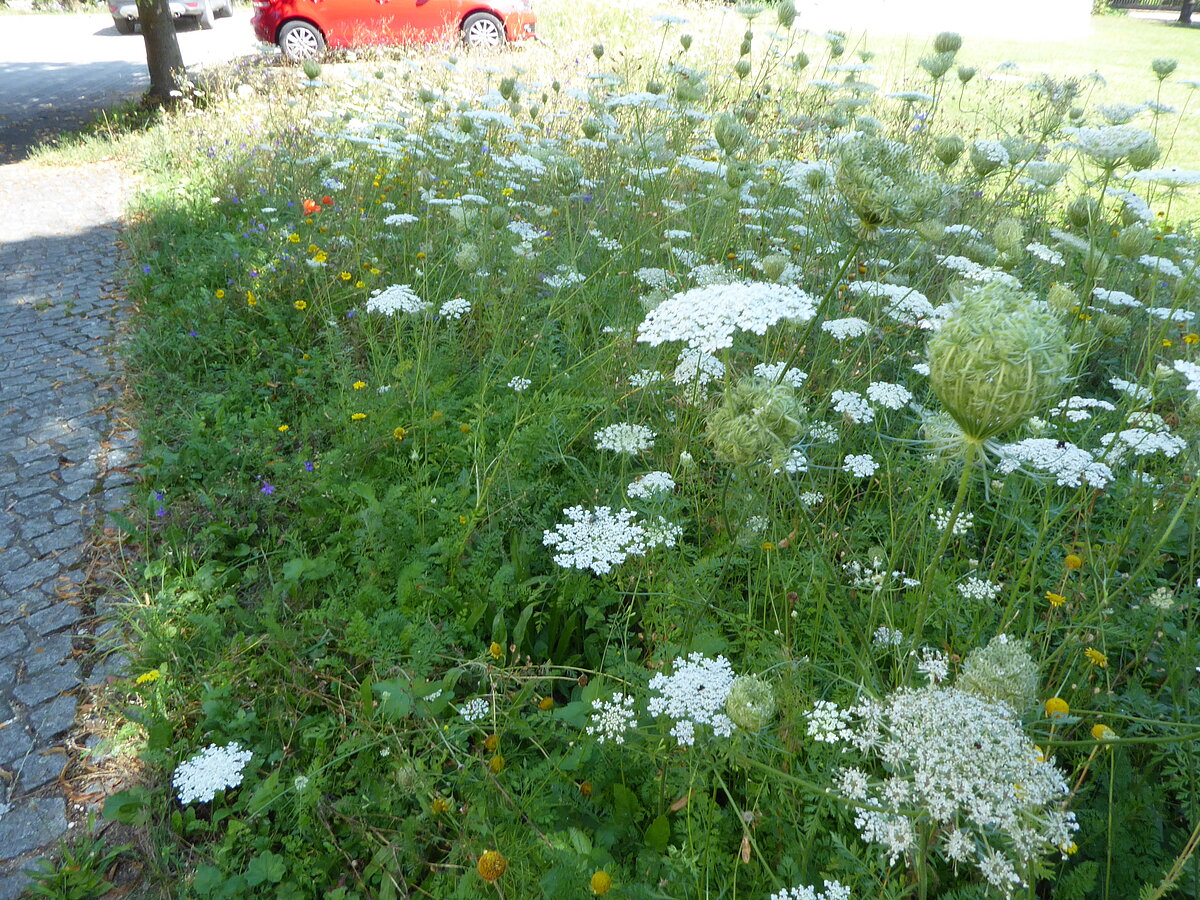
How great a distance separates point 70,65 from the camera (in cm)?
1623

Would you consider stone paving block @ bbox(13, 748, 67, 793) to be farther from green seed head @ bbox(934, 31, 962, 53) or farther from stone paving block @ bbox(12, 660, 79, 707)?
green seed head @ bbox(934, 31, 962, 53)

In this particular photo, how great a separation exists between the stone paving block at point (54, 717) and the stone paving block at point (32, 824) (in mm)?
260

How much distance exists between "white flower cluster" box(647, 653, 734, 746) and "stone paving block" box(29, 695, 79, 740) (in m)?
2.21

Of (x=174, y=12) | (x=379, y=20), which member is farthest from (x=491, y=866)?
(x=174, y=12)

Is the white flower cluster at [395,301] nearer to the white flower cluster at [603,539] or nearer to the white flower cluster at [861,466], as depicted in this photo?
the white flower cluster at [603,539]

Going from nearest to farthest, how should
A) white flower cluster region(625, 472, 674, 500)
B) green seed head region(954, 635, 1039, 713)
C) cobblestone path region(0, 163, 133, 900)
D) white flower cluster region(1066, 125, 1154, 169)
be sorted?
green seed head region(954, 635, 1039, 713) → white flower cluster region(625, 472, 674, 500) → cobblestone path region(0, 163, 133, 900) → white flower cluster region(1066, 125, 1154, 169)

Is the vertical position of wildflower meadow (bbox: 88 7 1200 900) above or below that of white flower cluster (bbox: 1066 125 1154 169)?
below

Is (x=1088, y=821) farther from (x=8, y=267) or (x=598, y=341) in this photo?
(x=8, y=267)

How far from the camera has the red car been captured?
11875 mm

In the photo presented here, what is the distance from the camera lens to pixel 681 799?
196 cm

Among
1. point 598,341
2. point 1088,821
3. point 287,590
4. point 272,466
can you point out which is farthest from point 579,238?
point 1088,821

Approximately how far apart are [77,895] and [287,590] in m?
1.12

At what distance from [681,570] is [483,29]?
484 inches

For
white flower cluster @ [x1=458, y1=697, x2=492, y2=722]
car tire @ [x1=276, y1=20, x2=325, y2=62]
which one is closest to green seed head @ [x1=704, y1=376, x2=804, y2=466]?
white flower cluster @ [x1=458, y1=697, x2=492, y2=722]
